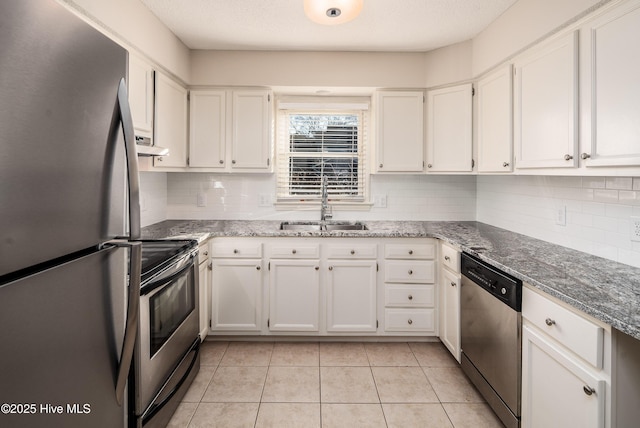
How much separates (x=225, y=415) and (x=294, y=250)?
48.7 inches

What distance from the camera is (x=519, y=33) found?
2.27 meters

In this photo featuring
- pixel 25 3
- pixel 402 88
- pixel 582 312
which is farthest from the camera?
pixel 402 88

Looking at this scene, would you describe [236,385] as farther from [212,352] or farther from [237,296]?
[237,296]

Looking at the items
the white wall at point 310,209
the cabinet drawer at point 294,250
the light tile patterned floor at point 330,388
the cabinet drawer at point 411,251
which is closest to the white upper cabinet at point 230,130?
the white wall at point 310,209

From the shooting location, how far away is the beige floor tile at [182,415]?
1.96 m

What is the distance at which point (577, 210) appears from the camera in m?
2.19

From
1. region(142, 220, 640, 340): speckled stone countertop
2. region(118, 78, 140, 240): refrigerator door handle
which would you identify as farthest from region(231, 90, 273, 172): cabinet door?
region(118, 78, 140, 240): refrigerator door handle

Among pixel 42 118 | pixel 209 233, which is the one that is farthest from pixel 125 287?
pixel 209 233

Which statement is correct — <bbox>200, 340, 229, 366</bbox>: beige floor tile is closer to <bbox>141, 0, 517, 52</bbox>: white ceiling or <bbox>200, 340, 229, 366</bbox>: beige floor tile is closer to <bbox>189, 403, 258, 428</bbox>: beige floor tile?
<bbox>189, 403, 258, 428</bbox>: beige floor tile

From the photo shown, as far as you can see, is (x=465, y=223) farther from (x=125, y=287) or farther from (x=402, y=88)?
(x=125, y=287)

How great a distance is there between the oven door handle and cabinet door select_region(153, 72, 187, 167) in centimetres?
83

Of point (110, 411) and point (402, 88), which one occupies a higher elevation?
point (402, 88)

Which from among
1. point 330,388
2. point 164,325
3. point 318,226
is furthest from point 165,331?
point 318,226

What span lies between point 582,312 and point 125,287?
155cm
